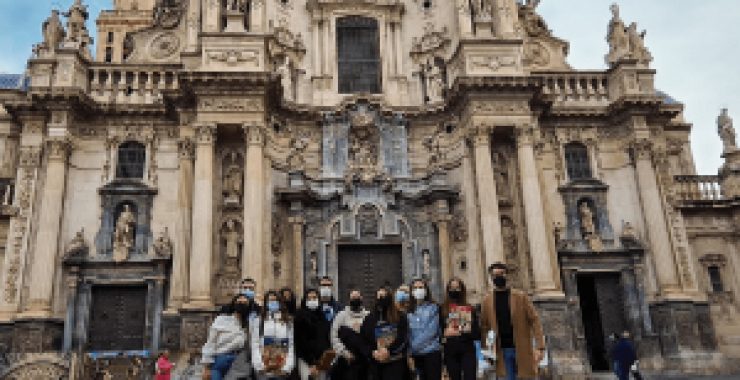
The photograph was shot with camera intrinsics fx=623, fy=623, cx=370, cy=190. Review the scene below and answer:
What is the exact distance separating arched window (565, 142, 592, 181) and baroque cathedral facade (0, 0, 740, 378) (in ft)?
0.18

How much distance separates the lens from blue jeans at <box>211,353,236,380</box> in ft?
25.3

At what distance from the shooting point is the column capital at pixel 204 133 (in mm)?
18703

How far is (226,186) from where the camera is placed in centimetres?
1941

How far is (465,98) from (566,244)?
569 cm

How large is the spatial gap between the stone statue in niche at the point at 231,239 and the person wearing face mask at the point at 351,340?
10783 mm

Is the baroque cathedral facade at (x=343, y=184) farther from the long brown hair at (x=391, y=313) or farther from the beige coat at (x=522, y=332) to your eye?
the beige coat at (x=522, y=332)

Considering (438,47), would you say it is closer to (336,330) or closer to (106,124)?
(106,124)

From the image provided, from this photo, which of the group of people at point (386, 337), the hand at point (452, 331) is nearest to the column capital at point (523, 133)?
the group of people at point (386, 337)

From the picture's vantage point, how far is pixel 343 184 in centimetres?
2055

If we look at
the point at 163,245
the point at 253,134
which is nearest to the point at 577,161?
the point at 253,134

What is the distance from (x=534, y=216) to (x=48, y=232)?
1429 centimetres

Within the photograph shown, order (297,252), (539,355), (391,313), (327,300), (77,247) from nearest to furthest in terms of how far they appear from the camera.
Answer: (539,355), (391,313), (327,300), (77,247), (297,252)

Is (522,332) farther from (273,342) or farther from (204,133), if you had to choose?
(204,133)

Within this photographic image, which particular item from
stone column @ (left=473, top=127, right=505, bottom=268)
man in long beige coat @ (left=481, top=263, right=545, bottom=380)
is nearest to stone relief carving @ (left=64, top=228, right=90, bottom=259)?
stone column @ (left=473, top=127, right=505, bottom=268)
